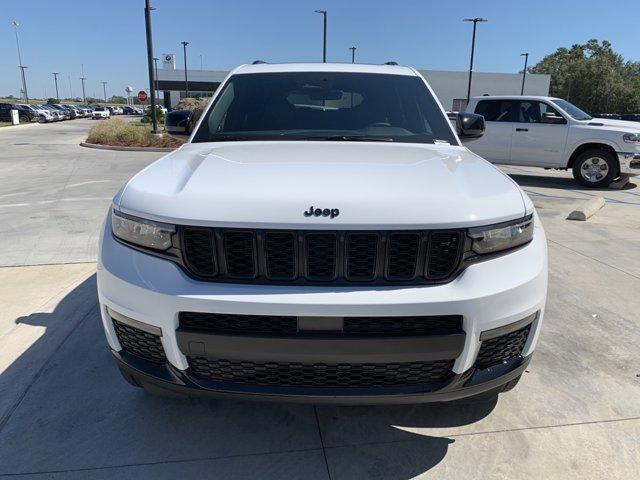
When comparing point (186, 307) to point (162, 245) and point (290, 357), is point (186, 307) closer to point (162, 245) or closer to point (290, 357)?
point (162, 245)

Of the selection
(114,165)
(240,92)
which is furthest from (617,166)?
(114,165)

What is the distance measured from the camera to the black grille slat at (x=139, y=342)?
6.93ft

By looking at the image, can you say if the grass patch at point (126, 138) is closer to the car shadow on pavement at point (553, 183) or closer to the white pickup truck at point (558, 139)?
the white pickup truck at point (558, 139)

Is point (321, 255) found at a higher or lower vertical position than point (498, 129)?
higher

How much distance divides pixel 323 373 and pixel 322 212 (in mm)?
637

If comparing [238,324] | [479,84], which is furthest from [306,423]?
[479,84]

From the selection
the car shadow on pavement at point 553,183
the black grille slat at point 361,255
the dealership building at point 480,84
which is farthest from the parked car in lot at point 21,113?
the black grille slat at point 361,255

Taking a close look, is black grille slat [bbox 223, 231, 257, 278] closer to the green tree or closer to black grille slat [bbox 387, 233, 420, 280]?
black grille slat [bbox 387, 233, 420, 280]

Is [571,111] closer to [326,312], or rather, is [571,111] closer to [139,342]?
[326,312]

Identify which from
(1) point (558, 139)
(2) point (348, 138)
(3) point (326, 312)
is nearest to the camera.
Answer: (3) point (326, 312)

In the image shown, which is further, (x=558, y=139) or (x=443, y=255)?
(x=558, y=139)

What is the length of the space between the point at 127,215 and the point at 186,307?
52cm

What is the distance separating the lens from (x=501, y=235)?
212cm

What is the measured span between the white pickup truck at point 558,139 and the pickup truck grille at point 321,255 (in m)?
9.73
